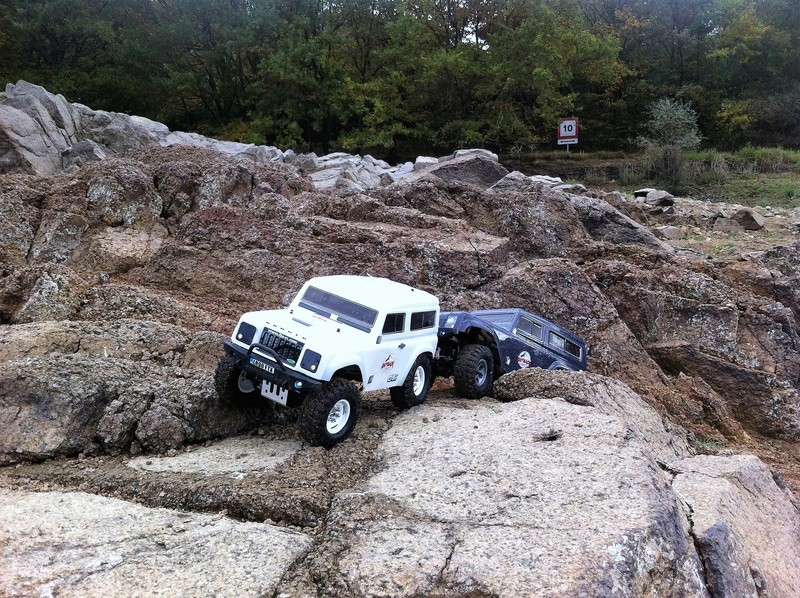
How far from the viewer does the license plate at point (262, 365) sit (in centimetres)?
701

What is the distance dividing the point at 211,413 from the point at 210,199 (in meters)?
7.41

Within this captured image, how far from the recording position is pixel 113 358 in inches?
319

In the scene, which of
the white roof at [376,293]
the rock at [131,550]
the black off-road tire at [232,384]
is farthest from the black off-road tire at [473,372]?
the rock at [131,550]

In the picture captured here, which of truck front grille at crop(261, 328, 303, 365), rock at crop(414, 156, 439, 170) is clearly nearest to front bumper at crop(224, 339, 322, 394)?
truck front grille at crop(261, 328, 303, 365)

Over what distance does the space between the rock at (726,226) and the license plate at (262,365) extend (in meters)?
18.2

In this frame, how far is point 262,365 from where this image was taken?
23.2 ft

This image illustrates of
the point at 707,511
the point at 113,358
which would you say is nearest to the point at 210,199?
the point at 113,358

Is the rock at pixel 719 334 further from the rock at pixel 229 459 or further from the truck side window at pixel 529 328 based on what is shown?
the rock at pixel 229 459

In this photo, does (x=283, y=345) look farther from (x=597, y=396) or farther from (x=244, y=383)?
(x=597, y=396)

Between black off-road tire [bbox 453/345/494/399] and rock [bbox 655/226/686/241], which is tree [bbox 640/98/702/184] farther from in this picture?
black off-road tire [bbox 453/345/494/399]

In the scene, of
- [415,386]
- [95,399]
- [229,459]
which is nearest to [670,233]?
[415,386]

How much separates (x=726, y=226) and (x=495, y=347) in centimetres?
1492

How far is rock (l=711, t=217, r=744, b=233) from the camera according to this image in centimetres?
2097

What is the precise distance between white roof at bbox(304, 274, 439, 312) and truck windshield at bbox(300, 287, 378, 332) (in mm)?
60
